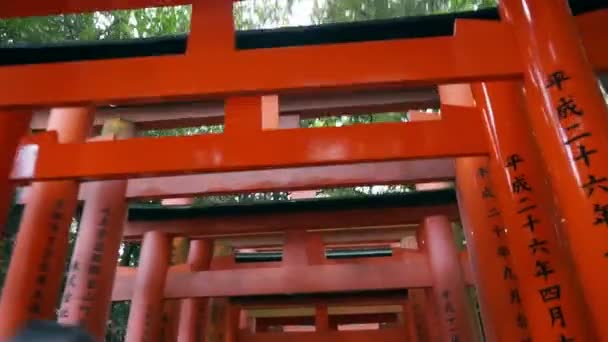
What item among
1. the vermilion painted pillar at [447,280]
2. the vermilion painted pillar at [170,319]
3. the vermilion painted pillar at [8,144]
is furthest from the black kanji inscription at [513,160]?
the vermilion painted pillar at [170,319]

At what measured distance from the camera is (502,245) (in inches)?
119

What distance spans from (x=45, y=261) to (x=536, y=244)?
2508 mm

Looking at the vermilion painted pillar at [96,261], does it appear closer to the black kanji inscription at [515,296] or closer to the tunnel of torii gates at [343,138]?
the tunnel of torii gates at [343,138]

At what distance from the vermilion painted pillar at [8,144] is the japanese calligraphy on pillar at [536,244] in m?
2.43

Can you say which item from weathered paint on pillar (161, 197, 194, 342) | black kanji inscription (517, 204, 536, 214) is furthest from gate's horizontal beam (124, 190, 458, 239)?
black kanji inscription (517, 204, 536, 214)

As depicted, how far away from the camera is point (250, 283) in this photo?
4.84 meters

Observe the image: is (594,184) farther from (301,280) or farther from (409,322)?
(409,322)

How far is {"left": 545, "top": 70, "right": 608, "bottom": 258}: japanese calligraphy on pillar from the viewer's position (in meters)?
1.84

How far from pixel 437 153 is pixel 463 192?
0.99m

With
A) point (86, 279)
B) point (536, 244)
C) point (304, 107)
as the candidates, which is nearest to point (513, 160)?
point (536, 244)

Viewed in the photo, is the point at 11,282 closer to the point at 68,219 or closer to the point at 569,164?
the point at 68,219

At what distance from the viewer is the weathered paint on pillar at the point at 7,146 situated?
8.98ft

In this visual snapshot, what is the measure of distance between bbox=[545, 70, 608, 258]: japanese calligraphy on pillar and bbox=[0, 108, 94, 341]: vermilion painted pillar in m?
2.61

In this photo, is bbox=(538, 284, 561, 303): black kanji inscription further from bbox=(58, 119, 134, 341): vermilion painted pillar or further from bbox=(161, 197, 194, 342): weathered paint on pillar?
bbox=(161, 197, 194, 342): weathered paint on pillar
